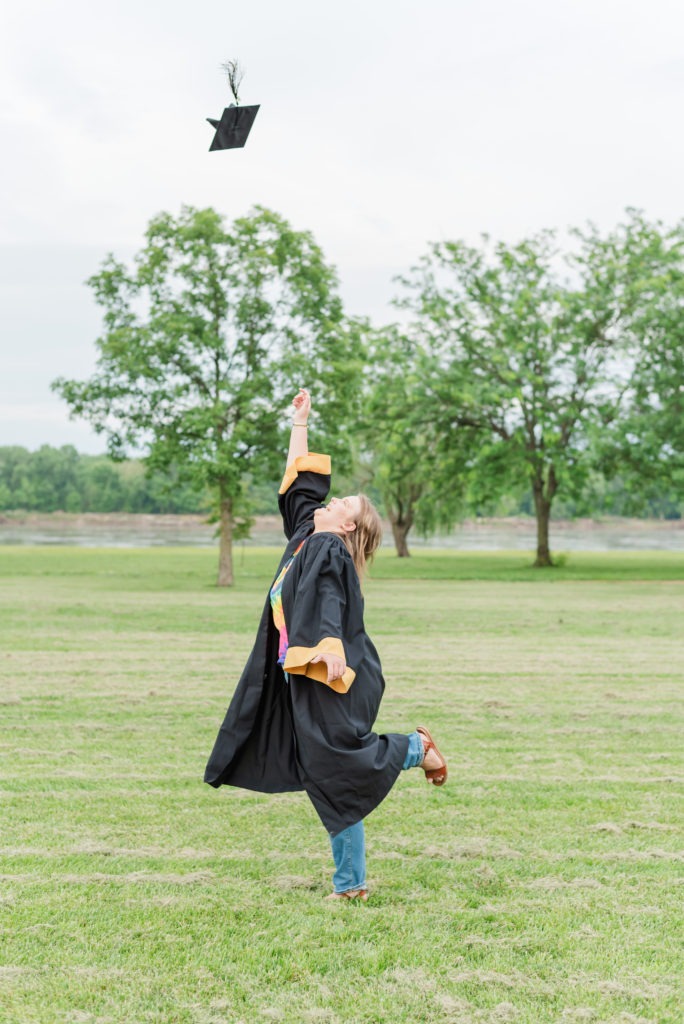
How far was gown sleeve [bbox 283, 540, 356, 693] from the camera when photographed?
3945 millimetres

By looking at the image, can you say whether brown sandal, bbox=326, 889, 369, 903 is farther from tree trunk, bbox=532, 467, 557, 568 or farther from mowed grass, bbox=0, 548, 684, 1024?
tree trunk, bbox=532, 467, 557, 568

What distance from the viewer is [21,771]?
6016 mm

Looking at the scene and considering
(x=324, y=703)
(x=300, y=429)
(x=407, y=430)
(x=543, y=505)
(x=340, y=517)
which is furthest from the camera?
(x=543, y=505)

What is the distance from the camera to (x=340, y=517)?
4277 millimetres

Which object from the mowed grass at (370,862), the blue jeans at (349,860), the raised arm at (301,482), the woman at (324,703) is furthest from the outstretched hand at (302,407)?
the mowed grass at (370,862)

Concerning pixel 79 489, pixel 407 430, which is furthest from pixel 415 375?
pixel 79 489

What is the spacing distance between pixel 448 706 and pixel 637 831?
333 cm

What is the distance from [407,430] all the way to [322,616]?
2889 cm

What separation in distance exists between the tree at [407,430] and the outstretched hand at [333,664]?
2831 cm

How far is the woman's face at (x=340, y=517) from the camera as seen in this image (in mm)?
4273

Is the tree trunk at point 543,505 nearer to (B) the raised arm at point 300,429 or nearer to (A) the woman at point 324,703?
(B) the raised arm at point 300,429

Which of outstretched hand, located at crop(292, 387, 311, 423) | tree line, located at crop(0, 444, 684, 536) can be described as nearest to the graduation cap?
outstretched hand, located at crop(292, 387, 311, 423)

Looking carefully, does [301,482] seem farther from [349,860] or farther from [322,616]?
[349,860]

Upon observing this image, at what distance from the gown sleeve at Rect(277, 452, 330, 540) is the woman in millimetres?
30
